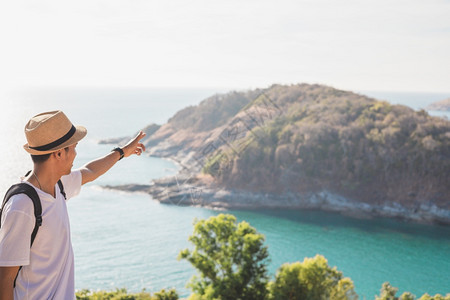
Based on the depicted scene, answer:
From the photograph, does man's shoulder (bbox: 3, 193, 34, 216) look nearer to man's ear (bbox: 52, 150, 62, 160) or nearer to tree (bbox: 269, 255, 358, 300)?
man's ear (bbox: 52, 150, 62, 160)

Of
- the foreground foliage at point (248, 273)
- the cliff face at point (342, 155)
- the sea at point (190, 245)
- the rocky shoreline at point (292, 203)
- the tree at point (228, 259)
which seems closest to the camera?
the foreground foliage at point (248, 273)

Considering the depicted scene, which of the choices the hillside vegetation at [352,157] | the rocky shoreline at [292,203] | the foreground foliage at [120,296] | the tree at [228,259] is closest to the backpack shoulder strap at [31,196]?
the foreground foliage at [120,296]

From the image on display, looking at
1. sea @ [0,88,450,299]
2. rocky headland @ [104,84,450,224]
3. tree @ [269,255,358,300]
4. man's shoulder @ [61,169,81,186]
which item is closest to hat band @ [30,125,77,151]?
man's shoulder @ [61,169,81,186]

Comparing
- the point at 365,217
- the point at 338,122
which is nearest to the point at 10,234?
the point at 365,217

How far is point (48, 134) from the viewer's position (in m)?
1.67

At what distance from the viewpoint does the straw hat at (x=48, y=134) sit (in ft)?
5.43

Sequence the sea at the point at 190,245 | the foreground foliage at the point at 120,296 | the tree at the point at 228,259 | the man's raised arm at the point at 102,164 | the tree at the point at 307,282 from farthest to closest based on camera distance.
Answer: the sea at the point at 190,245
the tree at the point at 228,259
the tree at the point at 307,282
the foreground foliage at the point at 120,296
the man's raised arm at the point at 102,164

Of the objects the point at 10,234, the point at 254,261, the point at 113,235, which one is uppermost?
the point at 10,234

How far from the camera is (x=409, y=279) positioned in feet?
85.8

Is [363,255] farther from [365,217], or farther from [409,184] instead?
[409,184]

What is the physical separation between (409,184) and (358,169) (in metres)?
4.84

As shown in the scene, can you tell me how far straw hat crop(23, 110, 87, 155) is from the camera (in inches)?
65.2

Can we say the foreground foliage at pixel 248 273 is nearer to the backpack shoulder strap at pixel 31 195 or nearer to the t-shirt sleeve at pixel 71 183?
the t-shirt sleeve at pixel 71 183

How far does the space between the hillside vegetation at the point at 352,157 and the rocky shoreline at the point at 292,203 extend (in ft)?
2.70
